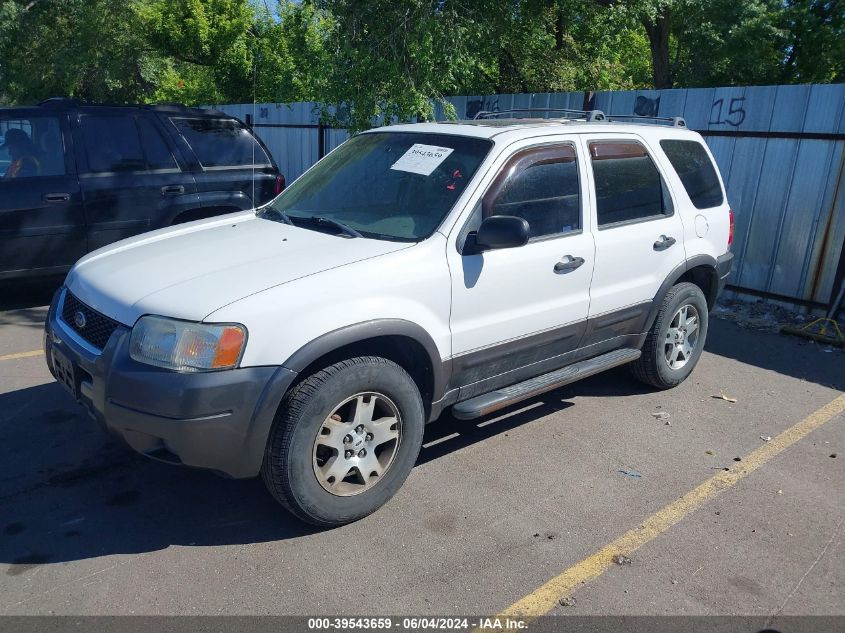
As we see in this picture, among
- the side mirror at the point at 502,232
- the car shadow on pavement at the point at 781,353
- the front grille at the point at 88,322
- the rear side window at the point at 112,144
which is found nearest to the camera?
the front grille at the point at 88,322

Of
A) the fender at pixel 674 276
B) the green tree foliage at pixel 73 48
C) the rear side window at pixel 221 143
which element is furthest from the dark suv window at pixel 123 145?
the green tree foliage at pixel 73 48

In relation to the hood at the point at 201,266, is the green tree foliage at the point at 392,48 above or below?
above

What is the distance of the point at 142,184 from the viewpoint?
716 centimetres

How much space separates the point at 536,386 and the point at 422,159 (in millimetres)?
1481

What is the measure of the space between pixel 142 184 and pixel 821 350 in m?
6.54

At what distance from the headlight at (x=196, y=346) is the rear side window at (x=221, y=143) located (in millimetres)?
4844

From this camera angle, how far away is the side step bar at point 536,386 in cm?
396

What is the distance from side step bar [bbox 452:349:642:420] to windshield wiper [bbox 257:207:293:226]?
146cm

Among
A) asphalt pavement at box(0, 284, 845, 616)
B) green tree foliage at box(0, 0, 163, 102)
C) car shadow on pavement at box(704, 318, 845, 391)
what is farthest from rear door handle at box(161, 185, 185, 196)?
green tree foliage at box(0, 0, 163, 102)

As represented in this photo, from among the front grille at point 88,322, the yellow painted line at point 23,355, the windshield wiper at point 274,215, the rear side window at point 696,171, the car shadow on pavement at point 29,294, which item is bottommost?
the car shadow on pavement at point 29,294

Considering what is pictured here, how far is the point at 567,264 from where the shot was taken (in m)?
4.33

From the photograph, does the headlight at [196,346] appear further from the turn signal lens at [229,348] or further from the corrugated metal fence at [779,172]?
the corrugated metal fence at [779,172]

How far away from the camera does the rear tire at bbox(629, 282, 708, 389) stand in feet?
17.3

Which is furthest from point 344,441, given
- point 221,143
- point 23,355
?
point 221,143
